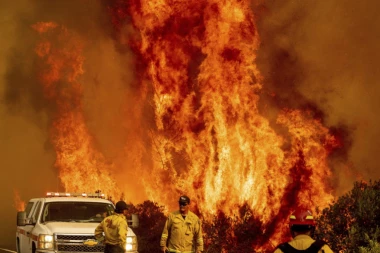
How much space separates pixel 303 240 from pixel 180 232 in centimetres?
595

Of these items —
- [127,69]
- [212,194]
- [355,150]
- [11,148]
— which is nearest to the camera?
[212,194]

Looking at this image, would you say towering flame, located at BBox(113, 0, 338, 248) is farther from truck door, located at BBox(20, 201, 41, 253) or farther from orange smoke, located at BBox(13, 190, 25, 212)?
orange smoke, located at BBox(13, 190, 25, 212)

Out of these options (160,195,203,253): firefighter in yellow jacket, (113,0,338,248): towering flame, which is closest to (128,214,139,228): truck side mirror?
(160,195,203,253): firefighter in yellow jacket

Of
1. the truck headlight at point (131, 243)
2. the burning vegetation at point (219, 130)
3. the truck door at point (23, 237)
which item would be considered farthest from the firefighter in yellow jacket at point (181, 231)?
the burning vegetation at point (219, 130)

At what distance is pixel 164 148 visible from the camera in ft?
113

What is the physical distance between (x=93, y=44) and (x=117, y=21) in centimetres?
696

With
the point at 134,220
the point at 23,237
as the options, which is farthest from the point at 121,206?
the point at 23,237

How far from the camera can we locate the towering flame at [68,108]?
38875 millimetres

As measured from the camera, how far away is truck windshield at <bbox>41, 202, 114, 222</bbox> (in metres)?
16.1

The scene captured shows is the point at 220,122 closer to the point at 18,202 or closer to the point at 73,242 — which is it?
the point at 73,242

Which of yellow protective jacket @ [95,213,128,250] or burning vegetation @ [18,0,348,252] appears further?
burning vegetation @ [18,0,348,252]

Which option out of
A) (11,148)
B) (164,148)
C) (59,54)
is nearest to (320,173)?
(164,148)

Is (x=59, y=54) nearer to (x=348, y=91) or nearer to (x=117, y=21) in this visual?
(x=117, y=21)

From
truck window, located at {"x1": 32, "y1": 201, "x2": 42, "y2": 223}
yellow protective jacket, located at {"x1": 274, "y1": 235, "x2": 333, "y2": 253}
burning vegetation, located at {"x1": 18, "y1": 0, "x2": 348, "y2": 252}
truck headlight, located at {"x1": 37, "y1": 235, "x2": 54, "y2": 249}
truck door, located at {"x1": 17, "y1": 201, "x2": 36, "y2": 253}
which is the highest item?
burning vegetation, located at {"x1": 18, "y1": 0, "x2": 348, "y2": 252}
